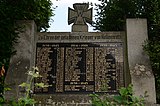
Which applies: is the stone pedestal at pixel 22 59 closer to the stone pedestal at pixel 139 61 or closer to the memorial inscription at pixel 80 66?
the memorial inscription at pixel 80 66

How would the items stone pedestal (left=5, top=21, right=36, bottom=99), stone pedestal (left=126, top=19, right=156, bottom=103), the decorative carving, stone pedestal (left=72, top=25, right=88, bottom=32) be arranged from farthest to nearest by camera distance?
the decorative carving
stone pedestal (left=72, top=25, right=88, bottom=32)
stone pedestal (left=5, top=21, right=36, bottom=99)
stone pedestal (left=126, top=19, right=156, bottom=103)

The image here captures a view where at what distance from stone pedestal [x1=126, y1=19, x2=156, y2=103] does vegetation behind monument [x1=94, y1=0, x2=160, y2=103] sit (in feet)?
0.77

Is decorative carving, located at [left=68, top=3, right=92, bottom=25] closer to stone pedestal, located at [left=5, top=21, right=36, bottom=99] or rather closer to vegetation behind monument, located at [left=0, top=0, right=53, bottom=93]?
vegetation behind monument, located at [left=0, top=0, right=53, bottom=93]

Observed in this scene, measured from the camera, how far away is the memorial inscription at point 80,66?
824 cm

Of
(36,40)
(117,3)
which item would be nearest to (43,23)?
(36,40)

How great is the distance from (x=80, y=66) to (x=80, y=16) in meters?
1.84

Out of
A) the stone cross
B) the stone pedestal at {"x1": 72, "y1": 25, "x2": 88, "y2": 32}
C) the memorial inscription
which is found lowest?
the memorial inscription

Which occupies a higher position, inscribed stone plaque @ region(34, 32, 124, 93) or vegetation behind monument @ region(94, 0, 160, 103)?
vegetation behind monument @ region(94, 0, 160, 103)

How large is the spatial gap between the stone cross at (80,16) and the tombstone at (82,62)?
0.11 m

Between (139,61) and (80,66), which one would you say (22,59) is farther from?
(139,61)

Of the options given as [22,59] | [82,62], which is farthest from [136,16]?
[22,59]

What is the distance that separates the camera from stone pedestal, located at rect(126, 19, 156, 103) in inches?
307

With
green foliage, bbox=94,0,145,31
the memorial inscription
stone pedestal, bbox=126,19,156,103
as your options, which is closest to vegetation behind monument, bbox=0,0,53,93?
the memorial inscription

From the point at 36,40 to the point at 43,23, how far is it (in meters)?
1.91
